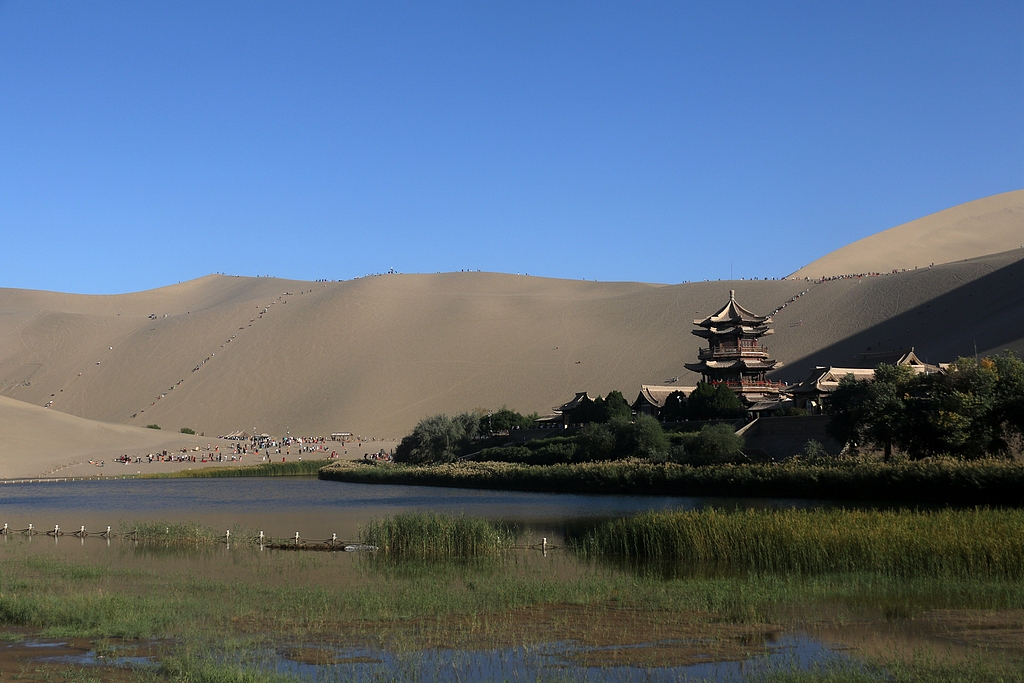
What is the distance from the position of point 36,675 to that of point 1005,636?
32.2 feet

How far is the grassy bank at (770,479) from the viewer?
24172mm

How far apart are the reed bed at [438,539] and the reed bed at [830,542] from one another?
176 cm

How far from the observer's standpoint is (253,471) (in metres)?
58.3

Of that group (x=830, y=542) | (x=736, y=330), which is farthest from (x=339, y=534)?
(x=736, y=330)

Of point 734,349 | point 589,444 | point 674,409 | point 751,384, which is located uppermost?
point 734,349

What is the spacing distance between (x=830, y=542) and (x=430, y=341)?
296 feet

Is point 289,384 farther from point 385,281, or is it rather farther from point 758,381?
point 758,381

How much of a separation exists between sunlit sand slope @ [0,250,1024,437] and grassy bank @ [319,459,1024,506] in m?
37.3

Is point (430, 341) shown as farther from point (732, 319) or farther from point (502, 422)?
point (732, 319)

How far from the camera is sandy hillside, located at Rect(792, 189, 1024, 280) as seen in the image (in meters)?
123

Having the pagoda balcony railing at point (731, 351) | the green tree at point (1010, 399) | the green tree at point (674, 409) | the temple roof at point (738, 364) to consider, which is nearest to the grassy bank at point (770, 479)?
the green tree at point (1010, 399)

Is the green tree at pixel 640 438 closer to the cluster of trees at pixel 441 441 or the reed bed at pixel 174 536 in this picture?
the cluster of trees at pixel 441 441

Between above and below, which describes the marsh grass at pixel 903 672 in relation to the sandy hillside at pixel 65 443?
below

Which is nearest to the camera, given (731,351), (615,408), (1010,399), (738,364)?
(1010,399)
